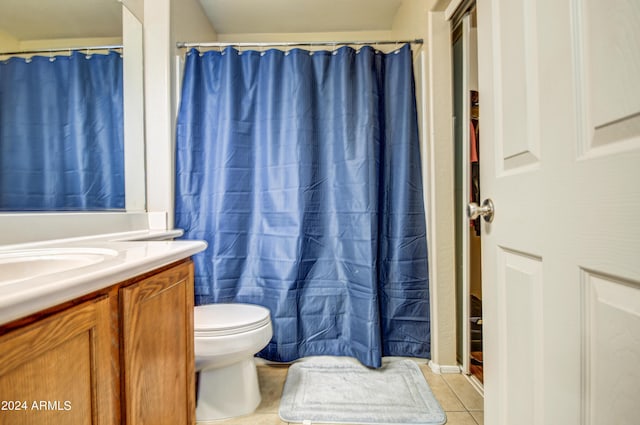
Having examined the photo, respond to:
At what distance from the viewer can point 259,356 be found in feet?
5.16

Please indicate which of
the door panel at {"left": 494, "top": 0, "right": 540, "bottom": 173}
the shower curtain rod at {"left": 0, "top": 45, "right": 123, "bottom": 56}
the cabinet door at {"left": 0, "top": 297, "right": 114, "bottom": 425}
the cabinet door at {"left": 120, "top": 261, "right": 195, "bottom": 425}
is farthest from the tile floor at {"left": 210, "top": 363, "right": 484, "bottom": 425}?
the shower curtain rod at {"left": 0, "top": 45, "right": 123, "bottom": 56}

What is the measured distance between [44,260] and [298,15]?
2126mm

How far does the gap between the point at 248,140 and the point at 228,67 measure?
0.43 metres

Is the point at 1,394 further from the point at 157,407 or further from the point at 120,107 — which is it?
the point at 120,107

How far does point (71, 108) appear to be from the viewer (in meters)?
1.12

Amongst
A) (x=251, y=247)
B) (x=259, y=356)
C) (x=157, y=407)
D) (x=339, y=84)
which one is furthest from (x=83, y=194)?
(x=339, y=84)

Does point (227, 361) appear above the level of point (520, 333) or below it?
below

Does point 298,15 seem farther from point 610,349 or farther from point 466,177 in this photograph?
point 610,349

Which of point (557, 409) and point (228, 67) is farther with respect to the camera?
point (228, 67)

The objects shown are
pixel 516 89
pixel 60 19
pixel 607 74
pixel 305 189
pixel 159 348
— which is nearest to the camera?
pixel 607 74

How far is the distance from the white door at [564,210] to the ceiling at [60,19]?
149cm

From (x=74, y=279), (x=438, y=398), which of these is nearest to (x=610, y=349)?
(x=74, y=279)

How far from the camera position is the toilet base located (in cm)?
119

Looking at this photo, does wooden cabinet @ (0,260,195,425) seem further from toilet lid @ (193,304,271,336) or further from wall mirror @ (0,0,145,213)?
wall mirror @ (0,0,145,213)
